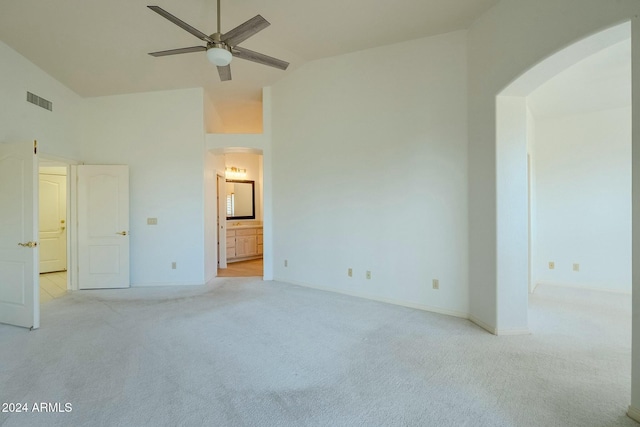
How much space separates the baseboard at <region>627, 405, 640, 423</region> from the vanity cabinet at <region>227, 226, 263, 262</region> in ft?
22.2

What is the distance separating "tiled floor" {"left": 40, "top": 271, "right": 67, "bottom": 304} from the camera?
4.41 meters

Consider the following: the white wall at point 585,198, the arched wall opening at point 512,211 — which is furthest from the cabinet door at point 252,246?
the white wall at point 585,198

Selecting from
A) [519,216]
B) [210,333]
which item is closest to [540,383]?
[519,216]

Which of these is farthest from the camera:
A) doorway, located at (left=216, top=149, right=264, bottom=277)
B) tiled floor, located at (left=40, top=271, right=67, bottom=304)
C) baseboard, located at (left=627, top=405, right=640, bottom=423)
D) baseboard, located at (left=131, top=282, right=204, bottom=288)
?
doorway, located at (left=216, top=149, right=264, bottom=277)

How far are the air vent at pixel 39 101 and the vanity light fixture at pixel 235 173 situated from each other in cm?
387

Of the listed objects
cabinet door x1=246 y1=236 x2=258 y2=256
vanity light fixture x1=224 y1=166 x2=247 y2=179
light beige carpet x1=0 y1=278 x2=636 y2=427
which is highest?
vanity light fixture x1=224 y1=166 x2=247 y2=179

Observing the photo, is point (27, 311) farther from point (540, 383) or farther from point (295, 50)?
point (540, 383)

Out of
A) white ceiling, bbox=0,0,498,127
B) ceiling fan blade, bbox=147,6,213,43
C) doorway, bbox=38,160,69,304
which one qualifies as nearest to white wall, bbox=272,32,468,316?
A: white ceiling, bbox=0,0,498,127

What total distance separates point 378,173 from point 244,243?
4.64m

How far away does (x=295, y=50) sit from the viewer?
13.8 feet

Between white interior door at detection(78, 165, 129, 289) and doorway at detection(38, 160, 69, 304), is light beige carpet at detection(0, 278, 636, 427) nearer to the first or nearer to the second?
white interior door at detection(78, 165, 129, 289)

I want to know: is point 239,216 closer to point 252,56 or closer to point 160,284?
point 160,284

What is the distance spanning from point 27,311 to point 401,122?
476 centimetres

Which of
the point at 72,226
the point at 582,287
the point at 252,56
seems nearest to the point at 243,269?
the point at 72,226
